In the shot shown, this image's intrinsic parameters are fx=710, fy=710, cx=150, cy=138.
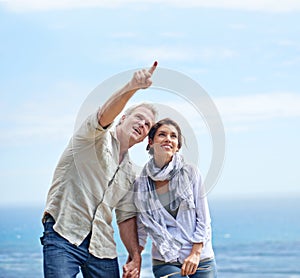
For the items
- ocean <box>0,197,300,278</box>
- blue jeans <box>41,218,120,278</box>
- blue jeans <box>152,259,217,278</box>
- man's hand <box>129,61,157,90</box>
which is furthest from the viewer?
ocean <box>0,197,300,278</box>

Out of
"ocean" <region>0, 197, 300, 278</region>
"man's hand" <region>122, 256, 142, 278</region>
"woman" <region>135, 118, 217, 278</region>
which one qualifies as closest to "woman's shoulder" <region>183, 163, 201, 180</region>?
"woman" <region>135, 118, 217, 278</region>

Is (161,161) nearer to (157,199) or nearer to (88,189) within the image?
(157,199)

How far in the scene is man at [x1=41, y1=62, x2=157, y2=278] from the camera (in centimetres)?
208

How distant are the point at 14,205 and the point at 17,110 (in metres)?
3.48

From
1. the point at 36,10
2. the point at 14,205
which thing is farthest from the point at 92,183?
the point at 14,205

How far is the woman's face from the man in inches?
1.6

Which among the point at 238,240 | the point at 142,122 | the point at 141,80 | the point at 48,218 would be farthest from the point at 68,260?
the point at 238,240

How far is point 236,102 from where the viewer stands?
74.4 ft

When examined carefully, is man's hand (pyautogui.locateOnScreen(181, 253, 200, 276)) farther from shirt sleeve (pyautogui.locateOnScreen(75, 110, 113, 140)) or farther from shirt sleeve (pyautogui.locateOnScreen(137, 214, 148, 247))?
shirt sleeve (pyautogui.locateOnScreen(75, 110, 113, 140))

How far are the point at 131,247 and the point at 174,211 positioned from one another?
18 cm

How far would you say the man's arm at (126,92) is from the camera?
6.32ft

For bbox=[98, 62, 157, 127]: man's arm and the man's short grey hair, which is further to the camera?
the man's short grey hair

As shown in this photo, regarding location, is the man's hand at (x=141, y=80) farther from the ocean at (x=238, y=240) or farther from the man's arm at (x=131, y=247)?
the ocean at (x=238, y=240)

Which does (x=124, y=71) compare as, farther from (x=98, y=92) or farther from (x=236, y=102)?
(x=236, y=102)
